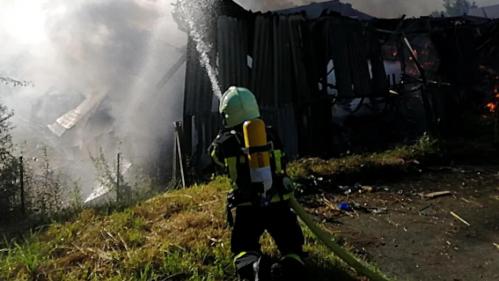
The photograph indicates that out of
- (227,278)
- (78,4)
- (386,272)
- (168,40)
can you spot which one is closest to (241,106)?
(227,278)

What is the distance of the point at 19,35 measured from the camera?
12.7 m

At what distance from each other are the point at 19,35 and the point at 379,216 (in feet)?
37.2

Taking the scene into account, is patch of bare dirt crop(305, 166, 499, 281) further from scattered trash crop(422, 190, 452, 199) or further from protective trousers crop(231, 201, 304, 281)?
protective trousers crop(231, 201, 304, 281)

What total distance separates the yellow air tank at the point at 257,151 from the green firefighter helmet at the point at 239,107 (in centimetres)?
21

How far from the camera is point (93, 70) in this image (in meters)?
12.6

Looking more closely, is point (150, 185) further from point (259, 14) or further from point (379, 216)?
point (379, 216)

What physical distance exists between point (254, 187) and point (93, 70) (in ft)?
34.5

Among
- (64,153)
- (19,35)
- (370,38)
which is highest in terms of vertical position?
(19,35)

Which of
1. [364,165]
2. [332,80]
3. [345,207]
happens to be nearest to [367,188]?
[364,165]

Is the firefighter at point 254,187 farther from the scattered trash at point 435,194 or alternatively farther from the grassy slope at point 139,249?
the scattered trash at point 435,194

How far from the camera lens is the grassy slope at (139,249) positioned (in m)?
3.72

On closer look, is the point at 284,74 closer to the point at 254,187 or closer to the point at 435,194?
the point at 435,194

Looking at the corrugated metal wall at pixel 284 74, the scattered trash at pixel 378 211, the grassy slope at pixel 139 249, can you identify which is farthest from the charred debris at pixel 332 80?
the grassy slope at pixel 139 249

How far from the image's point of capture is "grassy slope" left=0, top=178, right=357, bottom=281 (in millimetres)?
3719
